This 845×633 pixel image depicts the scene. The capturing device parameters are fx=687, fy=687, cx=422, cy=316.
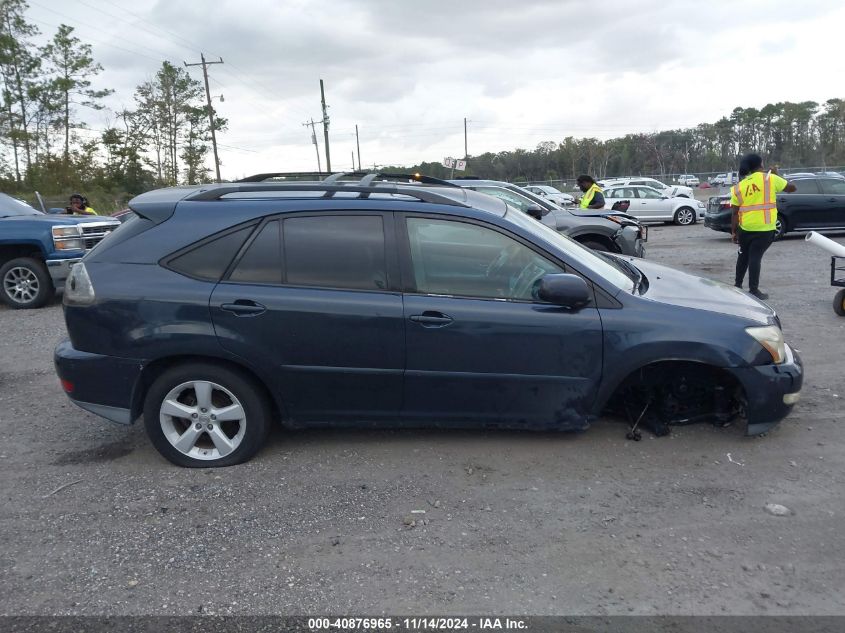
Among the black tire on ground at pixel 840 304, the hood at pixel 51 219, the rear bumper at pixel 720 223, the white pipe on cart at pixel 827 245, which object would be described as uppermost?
the hood at pixel 51 219

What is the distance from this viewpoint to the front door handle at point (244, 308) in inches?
161

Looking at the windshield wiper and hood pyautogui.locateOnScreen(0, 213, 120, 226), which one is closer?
the windshield wiper

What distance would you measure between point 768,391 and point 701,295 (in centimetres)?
73

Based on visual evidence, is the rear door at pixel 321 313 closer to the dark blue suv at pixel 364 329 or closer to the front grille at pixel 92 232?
the dark blue suv at pixel 364 329

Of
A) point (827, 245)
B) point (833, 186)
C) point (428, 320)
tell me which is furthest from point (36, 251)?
point (833, 186)

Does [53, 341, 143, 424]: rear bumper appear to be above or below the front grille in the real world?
below

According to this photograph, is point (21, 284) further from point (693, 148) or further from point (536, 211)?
point (693, 148)

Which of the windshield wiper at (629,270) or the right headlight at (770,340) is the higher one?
the windshield wiper at (629,270)

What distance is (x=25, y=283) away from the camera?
33.7ft

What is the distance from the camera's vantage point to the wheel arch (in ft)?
13.7

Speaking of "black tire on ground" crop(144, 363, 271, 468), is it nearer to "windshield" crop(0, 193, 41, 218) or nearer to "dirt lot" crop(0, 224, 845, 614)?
"dirt lot" crop(0, 224, 845, 614)

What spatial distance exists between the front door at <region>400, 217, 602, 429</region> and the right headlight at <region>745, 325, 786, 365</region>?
0.97m

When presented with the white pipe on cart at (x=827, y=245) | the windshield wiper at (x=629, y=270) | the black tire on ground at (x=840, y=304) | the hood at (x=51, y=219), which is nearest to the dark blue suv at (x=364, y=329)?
the windshield wiper at (x=629, y=270)

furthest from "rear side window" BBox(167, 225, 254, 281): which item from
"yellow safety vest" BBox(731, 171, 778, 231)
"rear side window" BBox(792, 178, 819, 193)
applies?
"rear side window" BBox(792, 178, 819, 193)
